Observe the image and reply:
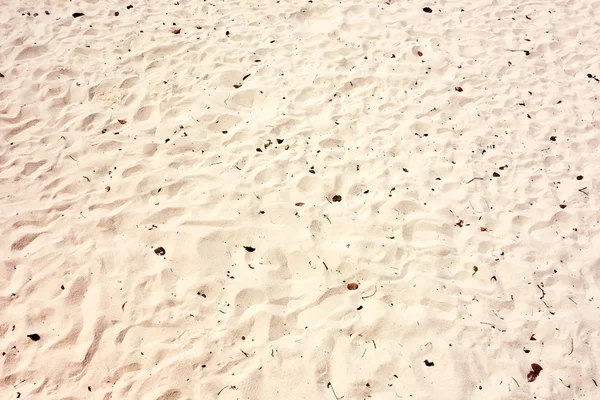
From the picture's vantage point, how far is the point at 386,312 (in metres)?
3.12

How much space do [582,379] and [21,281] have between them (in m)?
3.96

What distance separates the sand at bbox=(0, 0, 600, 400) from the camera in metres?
2.90

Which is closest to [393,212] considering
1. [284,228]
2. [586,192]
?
[284,228]

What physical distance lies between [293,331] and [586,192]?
301cm

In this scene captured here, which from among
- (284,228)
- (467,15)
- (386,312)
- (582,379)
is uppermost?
(467,15)

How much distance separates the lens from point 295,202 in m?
3.78

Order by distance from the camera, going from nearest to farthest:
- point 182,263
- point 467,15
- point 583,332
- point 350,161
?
point 583,332 < point 182,263 < point 350,161 < point 467,15

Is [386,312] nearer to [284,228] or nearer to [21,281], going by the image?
[284,228]

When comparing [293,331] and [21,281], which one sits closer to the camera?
[293,331]

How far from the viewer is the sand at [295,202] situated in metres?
2.90

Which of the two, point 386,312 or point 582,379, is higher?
point 386,312

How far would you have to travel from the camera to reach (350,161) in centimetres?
412

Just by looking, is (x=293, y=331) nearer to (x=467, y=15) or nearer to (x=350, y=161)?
(x=350, y=161)

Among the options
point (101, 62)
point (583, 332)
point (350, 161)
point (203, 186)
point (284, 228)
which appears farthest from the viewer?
point (101, 62)
